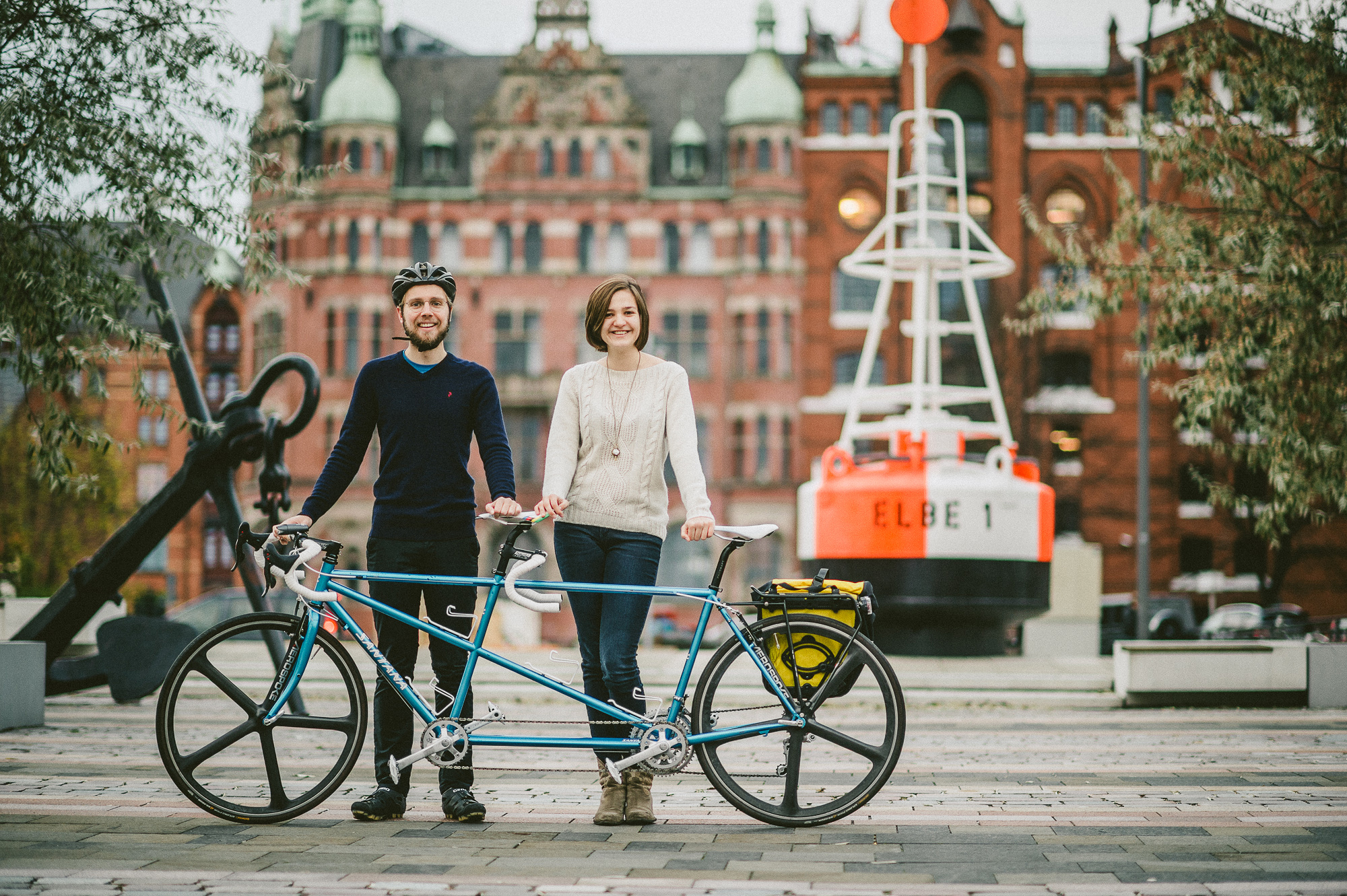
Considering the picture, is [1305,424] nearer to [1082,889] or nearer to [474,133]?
[1082,889]

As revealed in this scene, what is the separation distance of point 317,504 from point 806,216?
4203 centimetres

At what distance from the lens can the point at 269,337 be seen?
4919 cm

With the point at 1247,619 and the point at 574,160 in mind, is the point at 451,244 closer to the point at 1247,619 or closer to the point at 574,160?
the point at 574,160

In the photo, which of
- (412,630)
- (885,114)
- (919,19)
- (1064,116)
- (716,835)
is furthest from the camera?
(1064,116)

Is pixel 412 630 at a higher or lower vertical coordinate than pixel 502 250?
lower

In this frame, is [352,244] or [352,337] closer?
[352,337]

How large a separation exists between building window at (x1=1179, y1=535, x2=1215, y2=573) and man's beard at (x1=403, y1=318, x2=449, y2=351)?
43114 mm

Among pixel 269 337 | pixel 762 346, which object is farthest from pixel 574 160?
pixel 269 337

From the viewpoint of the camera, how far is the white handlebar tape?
5598 millimetres

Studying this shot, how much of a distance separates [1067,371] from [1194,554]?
22.8 feet

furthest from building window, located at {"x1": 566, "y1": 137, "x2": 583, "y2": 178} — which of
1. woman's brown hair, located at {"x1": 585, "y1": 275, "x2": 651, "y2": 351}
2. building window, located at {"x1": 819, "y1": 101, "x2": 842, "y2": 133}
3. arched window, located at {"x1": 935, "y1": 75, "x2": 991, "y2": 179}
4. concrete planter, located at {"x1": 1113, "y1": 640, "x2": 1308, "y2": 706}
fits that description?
woman's brown hair, located at {"x1": 585, "y1": 275, "x2": 651, "y2": 351}

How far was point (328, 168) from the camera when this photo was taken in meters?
12.0

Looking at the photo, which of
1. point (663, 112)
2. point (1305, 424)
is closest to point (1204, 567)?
point (663, 112)

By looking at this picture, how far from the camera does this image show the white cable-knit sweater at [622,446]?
589 centimetres
